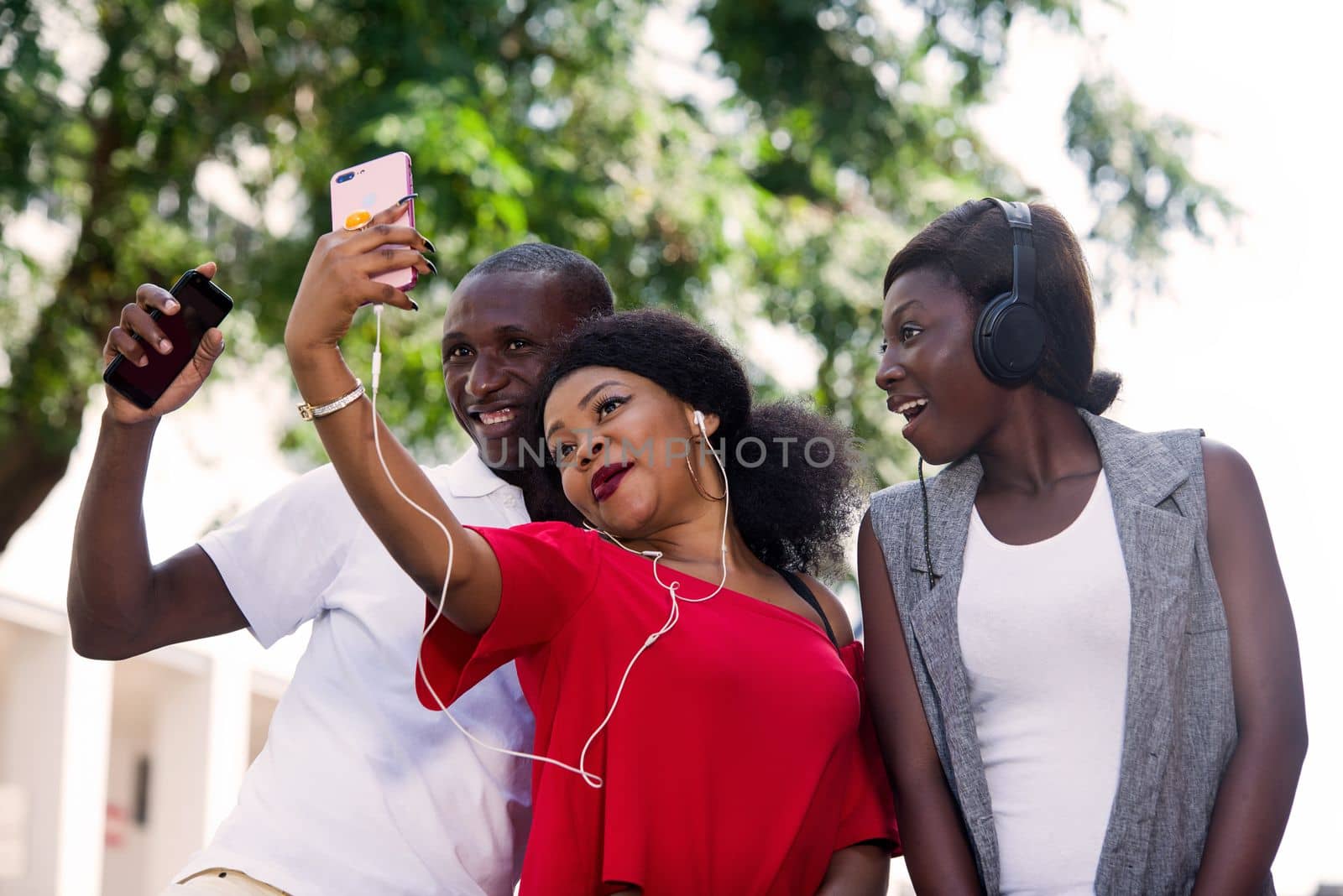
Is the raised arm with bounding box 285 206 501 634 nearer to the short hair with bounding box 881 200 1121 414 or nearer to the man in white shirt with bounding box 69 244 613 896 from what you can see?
the man in white shirt with bounding box 69 244 613 896

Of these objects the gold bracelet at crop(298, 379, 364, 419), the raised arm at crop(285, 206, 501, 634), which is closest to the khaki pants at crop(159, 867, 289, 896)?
the raised arm at crop(285, 206, 501, 634)

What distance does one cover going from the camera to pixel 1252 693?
2564 millimetres

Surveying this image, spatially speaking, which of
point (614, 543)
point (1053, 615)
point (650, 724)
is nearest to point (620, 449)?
point (614, 543)

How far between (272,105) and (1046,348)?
7127 millimetres

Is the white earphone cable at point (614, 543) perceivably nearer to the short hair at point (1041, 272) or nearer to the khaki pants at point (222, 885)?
the khaki pants at point (222, 885)

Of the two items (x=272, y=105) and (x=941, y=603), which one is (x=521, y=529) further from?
(x=272, y=105)

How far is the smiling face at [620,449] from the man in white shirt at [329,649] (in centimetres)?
42

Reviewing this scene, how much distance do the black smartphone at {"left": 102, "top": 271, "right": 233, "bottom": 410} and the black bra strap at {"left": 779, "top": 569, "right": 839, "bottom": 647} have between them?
130cm

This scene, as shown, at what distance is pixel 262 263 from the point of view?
8117 mm

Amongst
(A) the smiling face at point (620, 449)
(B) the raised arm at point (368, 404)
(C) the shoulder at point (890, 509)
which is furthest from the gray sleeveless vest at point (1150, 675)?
(B) the raised arm at point (368, 404)

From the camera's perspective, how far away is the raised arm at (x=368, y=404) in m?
2.12

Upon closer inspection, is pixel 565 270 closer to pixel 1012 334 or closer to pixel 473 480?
pixel 473 480

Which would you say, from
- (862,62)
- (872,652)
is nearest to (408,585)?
(872,652)

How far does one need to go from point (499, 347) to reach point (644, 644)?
1039mm
